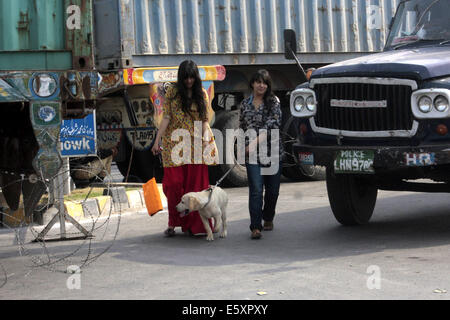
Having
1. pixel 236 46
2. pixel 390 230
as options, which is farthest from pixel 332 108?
pixel 236 46

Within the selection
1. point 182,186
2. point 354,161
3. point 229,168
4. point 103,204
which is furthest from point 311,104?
point 229,168

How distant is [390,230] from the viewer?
8156 mm

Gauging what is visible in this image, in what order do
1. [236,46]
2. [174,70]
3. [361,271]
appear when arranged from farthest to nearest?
[236,46]
[174,70]
[361,271]

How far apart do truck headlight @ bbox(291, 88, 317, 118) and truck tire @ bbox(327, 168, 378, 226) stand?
55 centimetres

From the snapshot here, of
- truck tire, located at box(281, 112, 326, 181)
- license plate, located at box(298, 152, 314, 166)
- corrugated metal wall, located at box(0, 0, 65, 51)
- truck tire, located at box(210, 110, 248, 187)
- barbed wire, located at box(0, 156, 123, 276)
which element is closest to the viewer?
corrugated metal wall, located at box(0, 0, 65, 51)

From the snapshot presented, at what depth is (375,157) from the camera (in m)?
7.25

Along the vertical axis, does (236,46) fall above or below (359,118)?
above

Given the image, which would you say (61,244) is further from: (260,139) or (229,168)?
(229,168)

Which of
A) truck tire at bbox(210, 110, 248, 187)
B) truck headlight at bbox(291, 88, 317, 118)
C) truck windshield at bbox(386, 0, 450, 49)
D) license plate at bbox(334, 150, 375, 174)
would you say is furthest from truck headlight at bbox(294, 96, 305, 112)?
truck tire at bbox(210, 110, 248, 187)

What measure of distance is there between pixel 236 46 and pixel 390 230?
5555 mm

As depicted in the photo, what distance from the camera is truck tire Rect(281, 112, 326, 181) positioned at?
13383 millimetres

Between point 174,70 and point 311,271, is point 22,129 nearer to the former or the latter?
point 311,271

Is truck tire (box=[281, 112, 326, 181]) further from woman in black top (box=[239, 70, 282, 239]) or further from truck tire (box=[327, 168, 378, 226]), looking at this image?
woman in black top (box=[239, 70, 282, 239])

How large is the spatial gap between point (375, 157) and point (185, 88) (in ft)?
6.60
